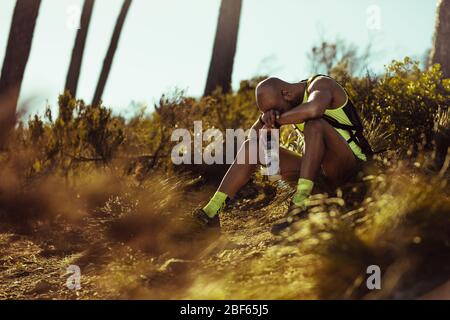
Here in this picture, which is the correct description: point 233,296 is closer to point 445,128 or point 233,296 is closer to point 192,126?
point 445,128

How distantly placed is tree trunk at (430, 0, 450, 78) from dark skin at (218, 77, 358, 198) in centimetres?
347

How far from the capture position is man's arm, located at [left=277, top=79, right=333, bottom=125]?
4617 mm

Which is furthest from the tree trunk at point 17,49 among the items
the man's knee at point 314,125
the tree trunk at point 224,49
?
the man's knee at point 314,125

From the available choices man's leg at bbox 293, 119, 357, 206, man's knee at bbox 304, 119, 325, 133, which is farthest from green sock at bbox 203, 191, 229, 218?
man's knee at bbox 304, 119, 325, 133

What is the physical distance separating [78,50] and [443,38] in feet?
24.6

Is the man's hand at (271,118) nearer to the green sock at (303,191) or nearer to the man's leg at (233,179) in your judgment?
the man's leg at (233,179)

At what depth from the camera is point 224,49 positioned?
33.8 ft

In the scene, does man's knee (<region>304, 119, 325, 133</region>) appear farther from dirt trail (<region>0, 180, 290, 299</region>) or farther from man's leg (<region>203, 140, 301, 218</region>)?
dirt trail (<region>0, 180, 290, 299</region>)

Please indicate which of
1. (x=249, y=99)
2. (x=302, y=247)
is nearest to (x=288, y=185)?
(x=302, y=247)

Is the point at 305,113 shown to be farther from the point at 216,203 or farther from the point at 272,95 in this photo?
A: the point at 216,203

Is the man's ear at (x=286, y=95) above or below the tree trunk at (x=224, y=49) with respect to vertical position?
below

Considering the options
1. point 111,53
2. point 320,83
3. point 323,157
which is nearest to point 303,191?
→ point 323,157

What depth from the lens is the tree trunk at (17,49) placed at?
7.80 meters

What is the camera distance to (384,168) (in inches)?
197
